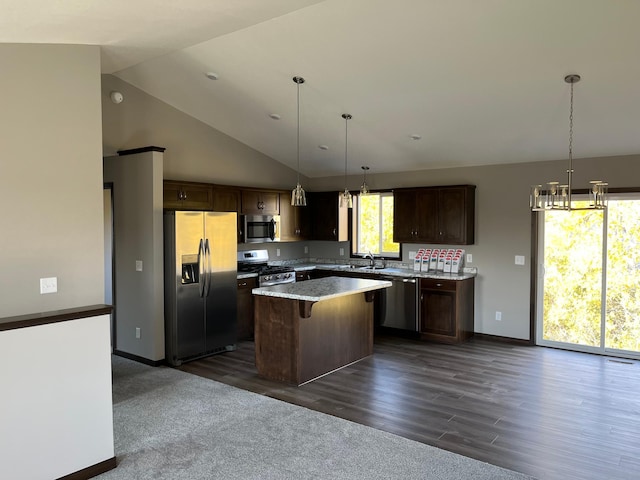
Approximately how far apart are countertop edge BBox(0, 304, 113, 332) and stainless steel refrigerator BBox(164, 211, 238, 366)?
7.70 feet

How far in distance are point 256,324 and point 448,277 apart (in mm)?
2829

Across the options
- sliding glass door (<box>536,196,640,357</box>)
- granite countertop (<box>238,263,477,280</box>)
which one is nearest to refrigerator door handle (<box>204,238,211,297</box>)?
granite countertop (<box>238,263,477,280</box>)

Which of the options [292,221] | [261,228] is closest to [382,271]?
[292,221]

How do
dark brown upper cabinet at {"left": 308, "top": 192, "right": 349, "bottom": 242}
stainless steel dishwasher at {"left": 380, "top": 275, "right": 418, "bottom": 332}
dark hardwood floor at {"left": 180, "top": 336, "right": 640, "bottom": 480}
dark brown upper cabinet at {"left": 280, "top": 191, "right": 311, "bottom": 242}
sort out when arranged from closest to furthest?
dark hardwood floor at {"left": 180, "top": 336, "right": 640, "bottom": 480}
stainless steel dishwasher at {"left": 380, "top": 275, "right": 418, "bottom": 332}
dark brown upper cabinet at {"left": 280, "top": 191, "right": 311, "bottom": 242}
dark brown upper cabinet at {"left": 308, "top": 192, "right": 349, "bottom": 242}

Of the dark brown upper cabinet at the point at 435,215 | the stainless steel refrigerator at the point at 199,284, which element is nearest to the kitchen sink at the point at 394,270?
the dark brown upper cabinet at the point at 435,215

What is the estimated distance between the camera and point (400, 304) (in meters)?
7.12

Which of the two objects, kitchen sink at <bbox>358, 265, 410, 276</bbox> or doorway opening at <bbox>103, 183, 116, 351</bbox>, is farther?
kitchen sink at <bbox>358, 265, 410, 276</bbox>

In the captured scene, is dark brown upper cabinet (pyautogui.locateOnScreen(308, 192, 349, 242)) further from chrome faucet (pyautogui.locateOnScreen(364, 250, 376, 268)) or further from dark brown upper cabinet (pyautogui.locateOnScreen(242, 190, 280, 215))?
dark brown upper cabinet (pyautogui.locateOnScreen(242, 190, 280, 215))

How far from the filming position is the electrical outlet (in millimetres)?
3832

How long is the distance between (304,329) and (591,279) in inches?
152

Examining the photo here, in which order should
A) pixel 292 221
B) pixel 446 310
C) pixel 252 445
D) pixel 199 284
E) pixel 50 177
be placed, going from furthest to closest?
pixel 292 221 < pixel 446 310 < pixel 199 284 < pixel 50 177 < pixel 252 445

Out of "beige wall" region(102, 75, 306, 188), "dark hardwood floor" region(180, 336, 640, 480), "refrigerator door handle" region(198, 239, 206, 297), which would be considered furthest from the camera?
"beige wall" region(102, 75, 306, 188)

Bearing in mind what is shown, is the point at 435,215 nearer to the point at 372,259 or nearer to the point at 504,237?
the point at 504,237

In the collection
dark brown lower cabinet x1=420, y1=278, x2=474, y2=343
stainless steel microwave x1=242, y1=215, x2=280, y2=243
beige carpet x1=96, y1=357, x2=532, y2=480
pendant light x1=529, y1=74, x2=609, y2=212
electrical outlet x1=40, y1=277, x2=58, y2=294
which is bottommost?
beige carpet x1=96, y1=357, x2=532, y2=480
